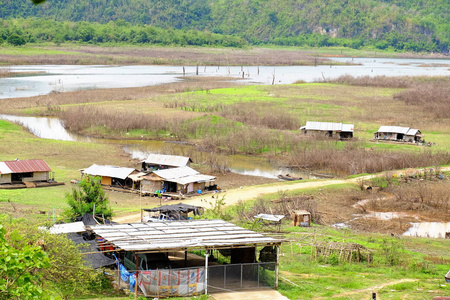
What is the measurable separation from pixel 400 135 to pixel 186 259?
148 feet

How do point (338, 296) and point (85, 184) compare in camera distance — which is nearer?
point (338, 296)

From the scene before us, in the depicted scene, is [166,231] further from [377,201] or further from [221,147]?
[221,147]

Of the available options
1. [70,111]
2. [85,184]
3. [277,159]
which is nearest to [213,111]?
[70,111]

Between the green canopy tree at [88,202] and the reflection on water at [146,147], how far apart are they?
22.8 m

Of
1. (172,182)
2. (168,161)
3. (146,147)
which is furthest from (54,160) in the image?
(172,182)

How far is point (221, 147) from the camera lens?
6294cm

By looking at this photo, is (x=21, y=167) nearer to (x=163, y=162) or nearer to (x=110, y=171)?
(x=110, y=171)

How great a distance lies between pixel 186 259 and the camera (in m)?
25.6

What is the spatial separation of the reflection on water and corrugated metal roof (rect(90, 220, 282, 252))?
90.1 feet

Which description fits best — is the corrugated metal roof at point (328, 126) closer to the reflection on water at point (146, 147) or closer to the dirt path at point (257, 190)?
the reflection on water at point (146, 147)

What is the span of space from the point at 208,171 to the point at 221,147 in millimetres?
9777

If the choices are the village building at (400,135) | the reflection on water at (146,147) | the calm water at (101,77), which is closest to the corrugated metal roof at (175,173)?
the reflection on water at (146,147)

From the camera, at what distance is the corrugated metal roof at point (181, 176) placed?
46.2 m

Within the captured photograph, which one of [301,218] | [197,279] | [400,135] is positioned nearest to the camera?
[197,279]
